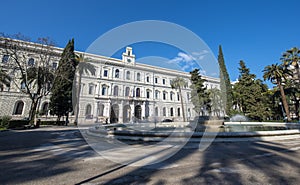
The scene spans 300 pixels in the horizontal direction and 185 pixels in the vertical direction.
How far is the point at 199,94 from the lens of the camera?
32906mm

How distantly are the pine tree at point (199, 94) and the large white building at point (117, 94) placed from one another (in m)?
2.45

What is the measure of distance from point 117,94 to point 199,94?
19798 mm

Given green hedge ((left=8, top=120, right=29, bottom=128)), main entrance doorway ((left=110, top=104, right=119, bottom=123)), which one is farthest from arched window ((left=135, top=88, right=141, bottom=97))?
green hedge ((left=8, top=120, right=29, bottom=128))

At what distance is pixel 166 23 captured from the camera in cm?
651

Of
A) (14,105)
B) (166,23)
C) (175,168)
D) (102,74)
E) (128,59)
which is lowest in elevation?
(175,168)

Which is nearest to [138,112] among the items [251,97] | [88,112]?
[88,112]

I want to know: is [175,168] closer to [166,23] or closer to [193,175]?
[193,175]

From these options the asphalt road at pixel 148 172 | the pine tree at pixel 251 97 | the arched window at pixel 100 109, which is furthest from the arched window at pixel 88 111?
the pine tree at pixel 251 97

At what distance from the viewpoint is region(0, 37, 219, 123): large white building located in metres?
28.2

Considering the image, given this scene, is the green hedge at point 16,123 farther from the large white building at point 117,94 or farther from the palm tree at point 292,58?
the palm tree at point 292,58

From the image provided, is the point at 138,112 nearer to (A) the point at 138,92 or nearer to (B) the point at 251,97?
(A) the point at 138,92

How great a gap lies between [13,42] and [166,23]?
1778cm

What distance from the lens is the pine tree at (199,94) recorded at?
33.1 meters

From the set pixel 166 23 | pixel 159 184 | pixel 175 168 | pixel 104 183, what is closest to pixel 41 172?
pixel 104 183
